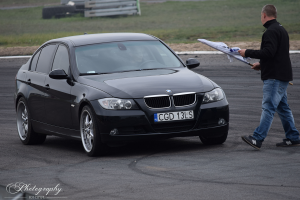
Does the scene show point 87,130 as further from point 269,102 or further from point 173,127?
point 269,102

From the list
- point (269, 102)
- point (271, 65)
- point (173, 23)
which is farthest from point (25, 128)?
point (173, 23)

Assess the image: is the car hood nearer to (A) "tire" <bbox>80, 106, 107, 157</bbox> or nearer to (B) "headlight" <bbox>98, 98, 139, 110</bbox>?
(B) "headlight" <bbox>98, 98, 139, 110</bbox>

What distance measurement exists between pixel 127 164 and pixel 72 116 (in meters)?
1.47

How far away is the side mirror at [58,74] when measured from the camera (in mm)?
8492

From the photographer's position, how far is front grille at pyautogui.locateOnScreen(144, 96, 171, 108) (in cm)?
770

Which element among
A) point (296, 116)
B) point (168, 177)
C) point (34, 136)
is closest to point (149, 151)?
point (168, 177)

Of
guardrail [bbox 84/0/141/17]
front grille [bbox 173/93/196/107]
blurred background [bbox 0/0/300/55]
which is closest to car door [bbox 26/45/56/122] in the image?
front grille [bbox 173/93/196/107]

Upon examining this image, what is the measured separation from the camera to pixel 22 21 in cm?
4378

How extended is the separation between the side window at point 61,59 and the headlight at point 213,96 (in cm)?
209

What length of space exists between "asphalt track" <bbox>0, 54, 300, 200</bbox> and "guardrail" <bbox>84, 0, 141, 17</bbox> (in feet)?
116

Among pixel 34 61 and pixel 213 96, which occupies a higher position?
pixel 34 61

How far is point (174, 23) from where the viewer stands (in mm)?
37344

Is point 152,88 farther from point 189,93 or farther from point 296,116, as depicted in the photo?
point 296,116

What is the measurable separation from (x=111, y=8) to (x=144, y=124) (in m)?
39.7
